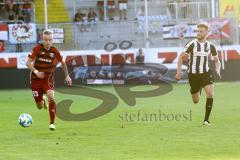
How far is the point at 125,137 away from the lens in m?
14.4

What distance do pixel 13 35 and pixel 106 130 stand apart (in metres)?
21.5

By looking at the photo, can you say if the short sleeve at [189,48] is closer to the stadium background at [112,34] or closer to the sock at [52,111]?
the sock at [52,111]

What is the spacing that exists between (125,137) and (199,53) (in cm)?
351

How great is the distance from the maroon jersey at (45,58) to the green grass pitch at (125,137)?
4.36 feet

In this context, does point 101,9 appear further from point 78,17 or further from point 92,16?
point 78,17

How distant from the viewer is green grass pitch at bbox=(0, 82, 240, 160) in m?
11.9

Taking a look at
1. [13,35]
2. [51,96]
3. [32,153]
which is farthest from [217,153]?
[13,35]

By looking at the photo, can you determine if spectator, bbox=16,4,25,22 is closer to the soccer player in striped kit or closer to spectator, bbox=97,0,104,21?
spectator, bbox=97,0,104,21

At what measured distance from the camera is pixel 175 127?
1623cm

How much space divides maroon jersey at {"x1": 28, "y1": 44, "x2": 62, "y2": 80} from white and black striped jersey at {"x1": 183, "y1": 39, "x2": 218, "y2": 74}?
9.78 ft

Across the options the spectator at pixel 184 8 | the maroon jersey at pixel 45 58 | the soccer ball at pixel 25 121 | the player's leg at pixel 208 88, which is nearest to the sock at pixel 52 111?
the soccer ball at pixel 25 121

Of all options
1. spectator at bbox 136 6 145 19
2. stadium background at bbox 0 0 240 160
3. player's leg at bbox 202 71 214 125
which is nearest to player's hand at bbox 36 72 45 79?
player's leg at bbox 202 71 214 125

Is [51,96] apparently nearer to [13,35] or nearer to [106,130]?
[106,130]

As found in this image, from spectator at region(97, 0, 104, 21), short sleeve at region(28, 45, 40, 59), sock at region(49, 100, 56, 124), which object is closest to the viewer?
sock at region(49, 100, 56, 124)
